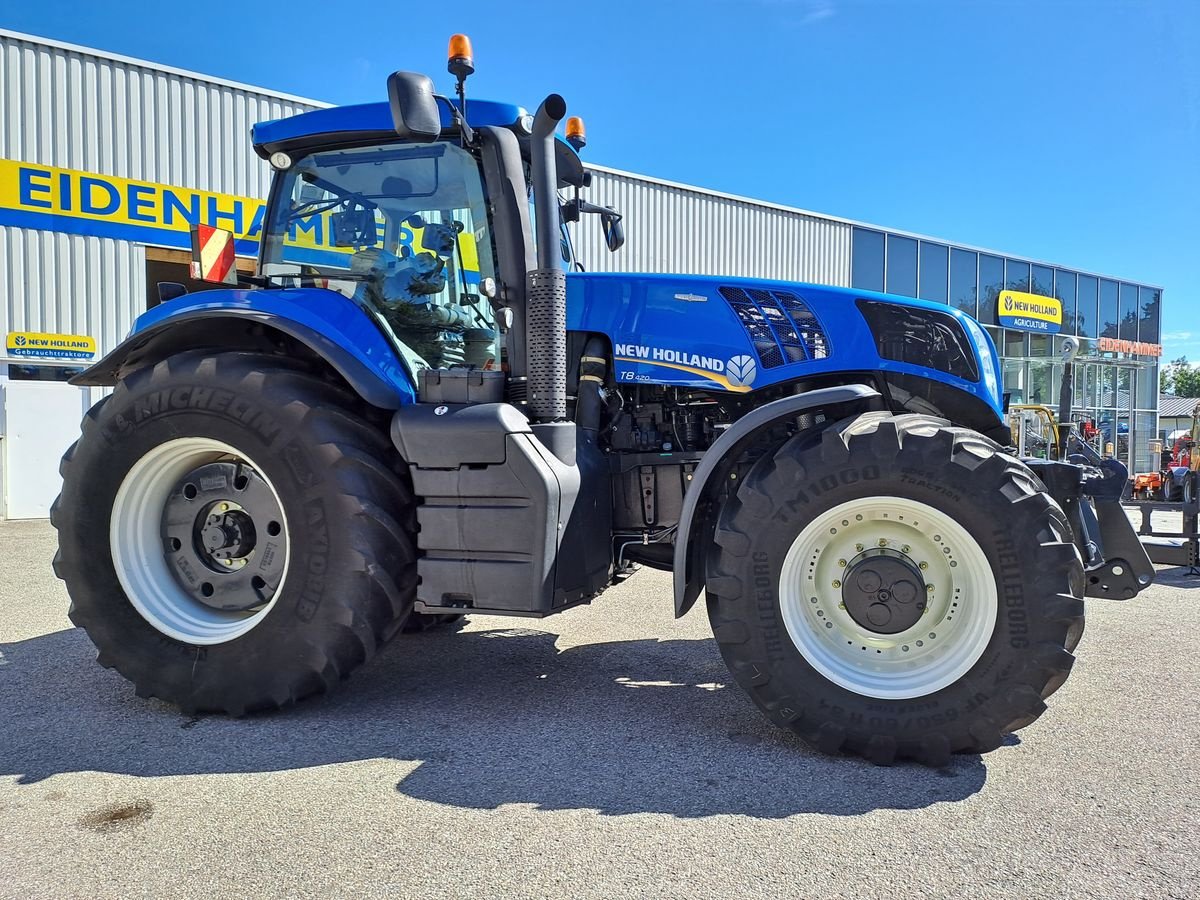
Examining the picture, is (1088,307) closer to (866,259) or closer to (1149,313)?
(1149,313)

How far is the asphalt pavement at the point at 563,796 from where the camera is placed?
229cm

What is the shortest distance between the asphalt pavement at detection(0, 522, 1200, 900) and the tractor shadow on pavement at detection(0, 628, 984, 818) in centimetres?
1

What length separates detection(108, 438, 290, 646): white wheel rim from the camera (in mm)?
3684

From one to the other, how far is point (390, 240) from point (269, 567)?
5.27 feet

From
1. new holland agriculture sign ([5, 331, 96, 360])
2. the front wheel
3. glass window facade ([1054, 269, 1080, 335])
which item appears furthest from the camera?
glass window facade ([1054, 269, 1080, 335])

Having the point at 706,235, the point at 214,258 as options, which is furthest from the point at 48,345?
the point at 706,235

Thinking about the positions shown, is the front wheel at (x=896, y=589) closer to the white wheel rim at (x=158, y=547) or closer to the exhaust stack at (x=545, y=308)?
the exhaust stack at (x=545, y=308)

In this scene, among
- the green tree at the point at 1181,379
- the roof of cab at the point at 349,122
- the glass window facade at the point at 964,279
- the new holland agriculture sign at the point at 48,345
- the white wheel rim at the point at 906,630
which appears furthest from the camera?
the green tree at the point at 1181,379

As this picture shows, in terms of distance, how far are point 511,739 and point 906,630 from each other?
1.60 metres

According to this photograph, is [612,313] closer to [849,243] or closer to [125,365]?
[125,365]

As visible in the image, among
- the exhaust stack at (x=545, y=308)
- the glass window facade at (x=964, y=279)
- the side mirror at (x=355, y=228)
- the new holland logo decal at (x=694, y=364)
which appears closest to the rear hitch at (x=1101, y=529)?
the new holland logo decal at (x=694, y=364)

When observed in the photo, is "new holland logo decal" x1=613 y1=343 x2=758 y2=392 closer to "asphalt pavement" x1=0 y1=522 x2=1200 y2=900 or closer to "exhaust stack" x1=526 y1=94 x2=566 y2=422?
"exhaust stack" x1=526 y1=94 x2=566 y2=422

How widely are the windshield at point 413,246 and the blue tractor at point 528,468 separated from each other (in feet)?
0.04

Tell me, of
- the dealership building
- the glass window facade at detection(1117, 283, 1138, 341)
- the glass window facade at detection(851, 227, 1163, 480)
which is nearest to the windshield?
the dealership building
